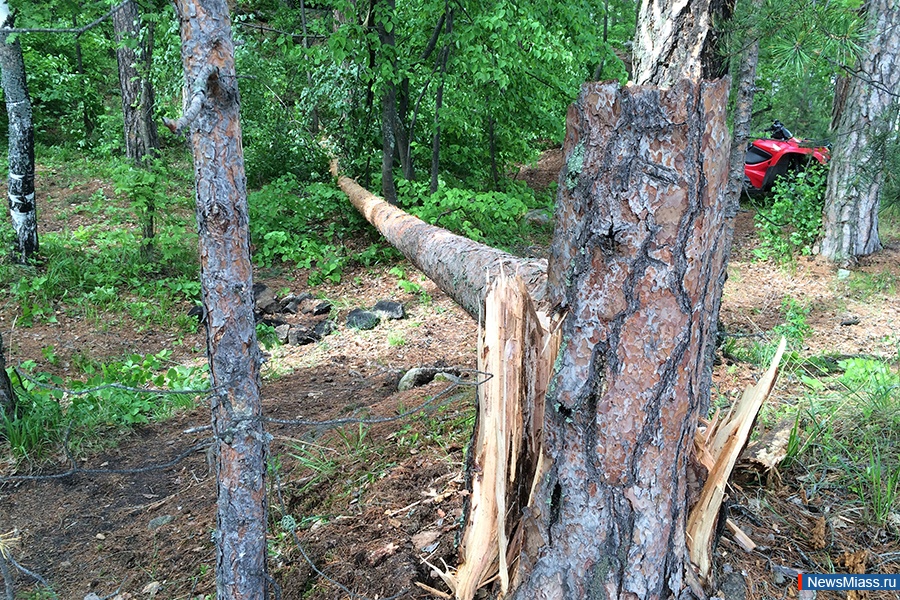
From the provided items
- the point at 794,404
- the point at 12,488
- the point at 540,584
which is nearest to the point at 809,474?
the point at 794,404

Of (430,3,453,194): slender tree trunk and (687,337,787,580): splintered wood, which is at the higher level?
(430,3,453,194): slender tree trunk

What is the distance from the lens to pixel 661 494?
1.75 meters

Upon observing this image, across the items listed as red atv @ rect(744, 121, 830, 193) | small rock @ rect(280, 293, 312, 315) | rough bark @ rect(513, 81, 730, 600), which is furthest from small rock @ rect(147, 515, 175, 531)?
red atv @ rect(744, 121, 830, 193)

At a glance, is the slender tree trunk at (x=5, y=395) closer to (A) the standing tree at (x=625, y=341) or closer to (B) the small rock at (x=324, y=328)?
(B) the small rock at (x=324, y=328)

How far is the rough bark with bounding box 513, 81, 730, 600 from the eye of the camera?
1.62 metres

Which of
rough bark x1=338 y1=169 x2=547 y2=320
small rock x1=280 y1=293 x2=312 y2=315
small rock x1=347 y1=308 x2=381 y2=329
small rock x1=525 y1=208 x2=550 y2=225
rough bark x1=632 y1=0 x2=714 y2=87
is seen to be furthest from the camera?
small rock x1=525 y1=208 x2=550 y2=225

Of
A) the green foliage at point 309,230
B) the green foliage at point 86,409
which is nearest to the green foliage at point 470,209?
the green foliage at point 309,230

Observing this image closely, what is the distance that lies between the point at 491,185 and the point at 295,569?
8.07 m

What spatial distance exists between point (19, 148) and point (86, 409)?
4864mm

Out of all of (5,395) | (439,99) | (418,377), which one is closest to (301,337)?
(418,377)

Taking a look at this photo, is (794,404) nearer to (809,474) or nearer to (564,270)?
(809,474)

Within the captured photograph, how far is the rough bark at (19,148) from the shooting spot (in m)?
7.14

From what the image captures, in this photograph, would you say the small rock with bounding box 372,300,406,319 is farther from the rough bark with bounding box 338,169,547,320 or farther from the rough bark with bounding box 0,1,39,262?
the rough bark with bounding box 0,1,39,262

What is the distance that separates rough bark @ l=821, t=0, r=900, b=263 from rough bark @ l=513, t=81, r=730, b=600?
23.4 feet
